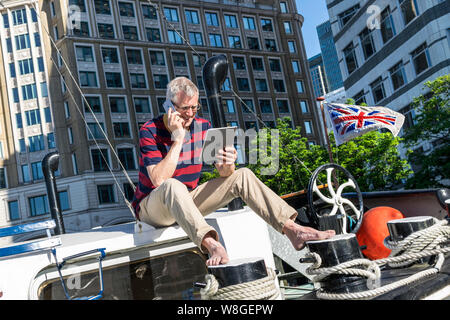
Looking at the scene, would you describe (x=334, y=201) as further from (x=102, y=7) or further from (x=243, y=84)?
(x=243, y=84)

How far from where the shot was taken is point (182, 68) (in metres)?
41.7

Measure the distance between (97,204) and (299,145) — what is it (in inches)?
678

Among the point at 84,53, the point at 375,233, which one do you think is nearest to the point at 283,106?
the point at 84,53

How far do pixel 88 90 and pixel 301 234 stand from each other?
1457 inches

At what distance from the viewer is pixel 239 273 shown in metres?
1.86

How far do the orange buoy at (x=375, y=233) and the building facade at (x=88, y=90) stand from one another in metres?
32.1

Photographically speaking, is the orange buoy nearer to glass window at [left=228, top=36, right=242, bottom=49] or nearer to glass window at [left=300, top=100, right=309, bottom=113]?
glass window at [left=228, top=36, right=242, bottom=49]

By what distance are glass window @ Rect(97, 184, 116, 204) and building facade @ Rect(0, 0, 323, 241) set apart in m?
0.08

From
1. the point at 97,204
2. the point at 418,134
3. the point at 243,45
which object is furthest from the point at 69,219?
the point at 418,134

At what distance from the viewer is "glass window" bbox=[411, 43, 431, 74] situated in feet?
67.7

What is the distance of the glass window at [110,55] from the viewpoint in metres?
38.6

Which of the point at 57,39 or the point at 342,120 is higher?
the point at 57,39

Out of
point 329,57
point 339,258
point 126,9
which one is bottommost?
point 339,258

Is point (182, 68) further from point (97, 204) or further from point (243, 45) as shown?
point (97, 204)
